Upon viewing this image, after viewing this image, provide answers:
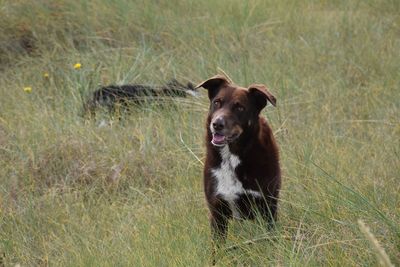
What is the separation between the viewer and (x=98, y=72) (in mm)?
8023

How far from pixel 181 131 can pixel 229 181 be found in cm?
204

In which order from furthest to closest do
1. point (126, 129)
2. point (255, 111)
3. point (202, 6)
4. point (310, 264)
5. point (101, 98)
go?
1. point (202, 6)
2. point (101, 98)
3. point (126, 129)
4. point (255, 111)
5. point (310, 264)

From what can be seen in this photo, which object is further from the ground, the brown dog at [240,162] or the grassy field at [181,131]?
the brown dog at [240,162]

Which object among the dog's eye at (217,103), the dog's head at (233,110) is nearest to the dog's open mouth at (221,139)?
the dog's head at (233,110)

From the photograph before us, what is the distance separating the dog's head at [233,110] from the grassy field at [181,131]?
0.53m

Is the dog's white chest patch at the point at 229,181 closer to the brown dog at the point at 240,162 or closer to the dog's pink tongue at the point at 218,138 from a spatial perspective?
the brown dog at the point at 240,162

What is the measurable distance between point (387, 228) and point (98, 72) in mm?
4518

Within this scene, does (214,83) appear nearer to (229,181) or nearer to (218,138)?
(218,138)

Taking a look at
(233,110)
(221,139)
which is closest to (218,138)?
(221,139)

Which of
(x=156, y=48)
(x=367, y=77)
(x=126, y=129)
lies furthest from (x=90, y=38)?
(x=367, y=77)

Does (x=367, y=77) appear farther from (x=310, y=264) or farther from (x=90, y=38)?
(x=310, y=264)

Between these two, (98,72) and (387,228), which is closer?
(387,228)

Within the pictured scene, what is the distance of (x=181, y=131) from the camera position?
21.6 feet

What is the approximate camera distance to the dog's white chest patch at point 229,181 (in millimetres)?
4559
